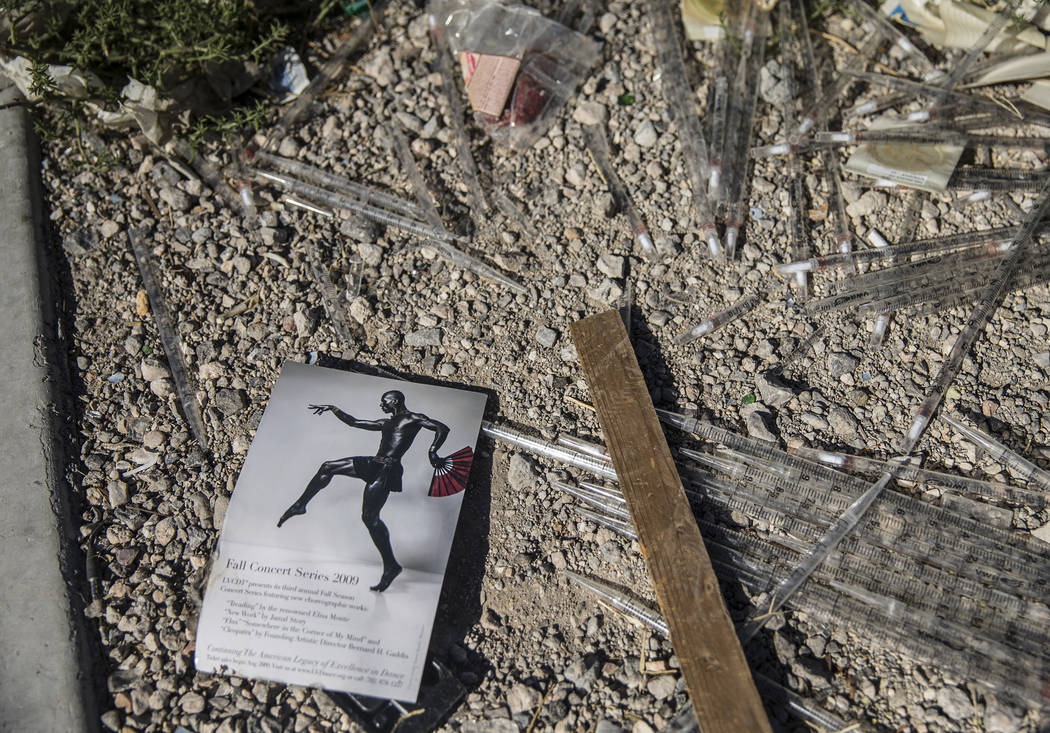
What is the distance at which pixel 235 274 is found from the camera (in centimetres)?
301

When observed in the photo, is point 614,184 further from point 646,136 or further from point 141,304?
point 141,304

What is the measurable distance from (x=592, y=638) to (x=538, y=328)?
1100 mm

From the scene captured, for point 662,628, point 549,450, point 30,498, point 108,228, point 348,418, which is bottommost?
point 30,498

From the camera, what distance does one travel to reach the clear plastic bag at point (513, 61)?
10.6 feet

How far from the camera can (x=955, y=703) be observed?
88.3 inches

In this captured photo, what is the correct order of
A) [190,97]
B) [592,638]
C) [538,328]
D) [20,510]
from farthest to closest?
1. [190,97]
2. [538,328]
3. [20,510]
4. [592,638]

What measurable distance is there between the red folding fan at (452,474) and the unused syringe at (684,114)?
121 centimetres

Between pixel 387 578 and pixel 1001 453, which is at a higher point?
pixel 1001 453

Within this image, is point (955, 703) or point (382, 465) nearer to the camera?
point (955, 703)

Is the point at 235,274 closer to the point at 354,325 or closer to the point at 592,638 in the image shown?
the point at 354,325

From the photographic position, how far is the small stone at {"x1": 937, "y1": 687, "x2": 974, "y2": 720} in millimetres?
2236

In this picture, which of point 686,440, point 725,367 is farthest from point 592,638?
point 725,367

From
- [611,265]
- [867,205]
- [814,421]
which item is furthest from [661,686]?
[867,205]

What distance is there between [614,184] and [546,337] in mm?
735
